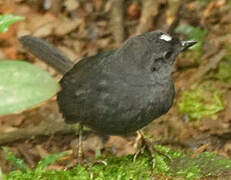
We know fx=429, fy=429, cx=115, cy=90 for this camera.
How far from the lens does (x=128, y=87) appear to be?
3258mm

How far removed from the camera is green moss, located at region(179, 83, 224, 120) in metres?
5.21

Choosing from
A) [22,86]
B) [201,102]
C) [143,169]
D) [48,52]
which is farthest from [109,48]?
[22,86]

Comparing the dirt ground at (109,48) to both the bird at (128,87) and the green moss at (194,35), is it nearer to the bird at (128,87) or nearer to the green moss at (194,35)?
the green moss at (194,35)

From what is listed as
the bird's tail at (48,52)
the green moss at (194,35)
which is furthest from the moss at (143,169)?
the green moss at (194,35)

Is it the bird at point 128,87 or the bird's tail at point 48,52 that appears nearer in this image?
the bird at point 128,87

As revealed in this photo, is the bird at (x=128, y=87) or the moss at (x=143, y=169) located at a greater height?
the bird at (x=128, y=87)

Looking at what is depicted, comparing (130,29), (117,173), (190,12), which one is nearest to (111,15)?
(130,29)

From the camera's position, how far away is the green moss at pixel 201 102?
521cm

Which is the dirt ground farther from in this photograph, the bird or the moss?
the bird

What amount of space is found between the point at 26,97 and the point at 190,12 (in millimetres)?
5207

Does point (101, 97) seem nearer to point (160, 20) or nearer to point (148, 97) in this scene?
point (148, 97)

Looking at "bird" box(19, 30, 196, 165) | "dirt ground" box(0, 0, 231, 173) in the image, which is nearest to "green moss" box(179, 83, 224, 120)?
"dirt ground" box(0, 0, 231, 173)

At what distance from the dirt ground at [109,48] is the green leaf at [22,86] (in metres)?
2.52

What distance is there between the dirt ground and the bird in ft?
3.10
